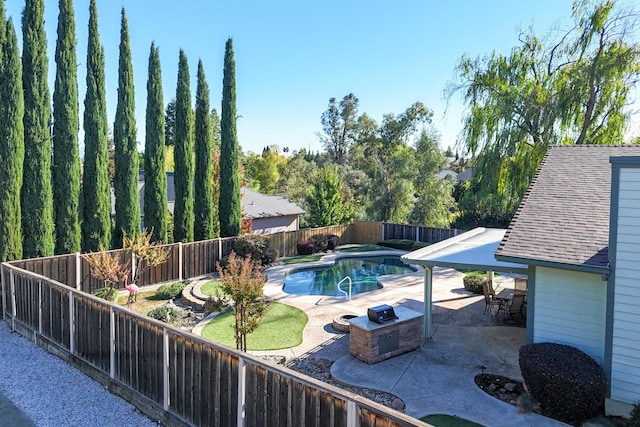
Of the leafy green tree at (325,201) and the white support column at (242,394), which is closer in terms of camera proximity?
the white support column at (242,394)

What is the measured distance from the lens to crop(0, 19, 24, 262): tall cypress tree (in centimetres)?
1336

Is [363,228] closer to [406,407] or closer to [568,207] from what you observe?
[568,207]

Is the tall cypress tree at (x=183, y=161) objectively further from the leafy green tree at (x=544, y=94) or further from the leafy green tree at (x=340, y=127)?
the leafy green tree at (x=340, y=127)

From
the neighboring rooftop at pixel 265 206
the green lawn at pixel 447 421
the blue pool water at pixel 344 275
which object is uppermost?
the neighboring rooftop at pixel 265 206

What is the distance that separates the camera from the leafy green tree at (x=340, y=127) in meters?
56.4

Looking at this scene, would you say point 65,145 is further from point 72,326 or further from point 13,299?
point 72,326

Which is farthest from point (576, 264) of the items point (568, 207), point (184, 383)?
point (184, 383)

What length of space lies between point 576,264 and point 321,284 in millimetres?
12404

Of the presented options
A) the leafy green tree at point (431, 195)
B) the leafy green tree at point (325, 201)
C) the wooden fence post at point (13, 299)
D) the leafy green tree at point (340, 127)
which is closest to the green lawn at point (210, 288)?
the wooden fence post at point (13, 299)

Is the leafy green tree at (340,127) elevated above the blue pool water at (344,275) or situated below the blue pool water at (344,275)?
above

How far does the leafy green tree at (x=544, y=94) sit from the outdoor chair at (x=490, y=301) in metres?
11.5

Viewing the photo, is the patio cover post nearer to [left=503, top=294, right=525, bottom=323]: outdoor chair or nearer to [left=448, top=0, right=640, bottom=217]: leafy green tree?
[left=503, top=294, right=525, bottom=323]: outdoor chair

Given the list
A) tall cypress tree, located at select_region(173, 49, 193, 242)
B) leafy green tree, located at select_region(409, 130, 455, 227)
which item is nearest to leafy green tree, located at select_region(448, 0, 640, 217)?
leafy green tree, located at select_region(409, 130, 455, 227)

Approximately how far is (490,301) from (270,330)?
6860 mm
